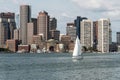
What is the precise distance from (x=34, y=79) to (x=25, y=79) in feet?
5.17

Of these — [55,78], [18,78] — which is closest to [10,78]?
[18,78]

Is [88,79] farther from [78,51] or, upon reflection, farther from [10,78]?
[78,51]

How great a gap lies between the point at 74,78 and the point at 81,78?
128 centimetres

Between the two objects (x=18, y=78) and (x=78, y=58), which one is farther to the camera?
(x=78, y=58)

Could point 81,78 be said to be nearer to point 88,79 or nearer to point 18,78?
point 88,79

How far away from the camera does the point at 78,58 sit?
171250mm

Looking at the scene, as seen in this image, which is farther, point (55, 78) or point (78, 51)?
point (78, 51)

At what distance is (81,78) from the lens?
271 feet

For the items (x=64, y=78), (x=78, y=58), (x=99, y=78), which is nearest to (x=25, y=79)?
(x=64, y=78)

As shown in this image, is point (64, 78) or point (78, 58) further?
point (78, 58)

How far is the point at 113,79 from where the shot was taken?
263 feet

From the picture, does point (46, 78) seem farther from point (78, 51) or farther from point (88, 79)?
point (78, 51)

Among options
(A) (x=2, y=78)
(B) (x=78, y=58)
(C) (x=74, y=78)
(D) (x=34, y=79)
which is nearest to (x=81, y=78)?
(C) (x=74, y=78)

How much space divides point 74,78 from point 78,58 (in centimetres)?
8903
